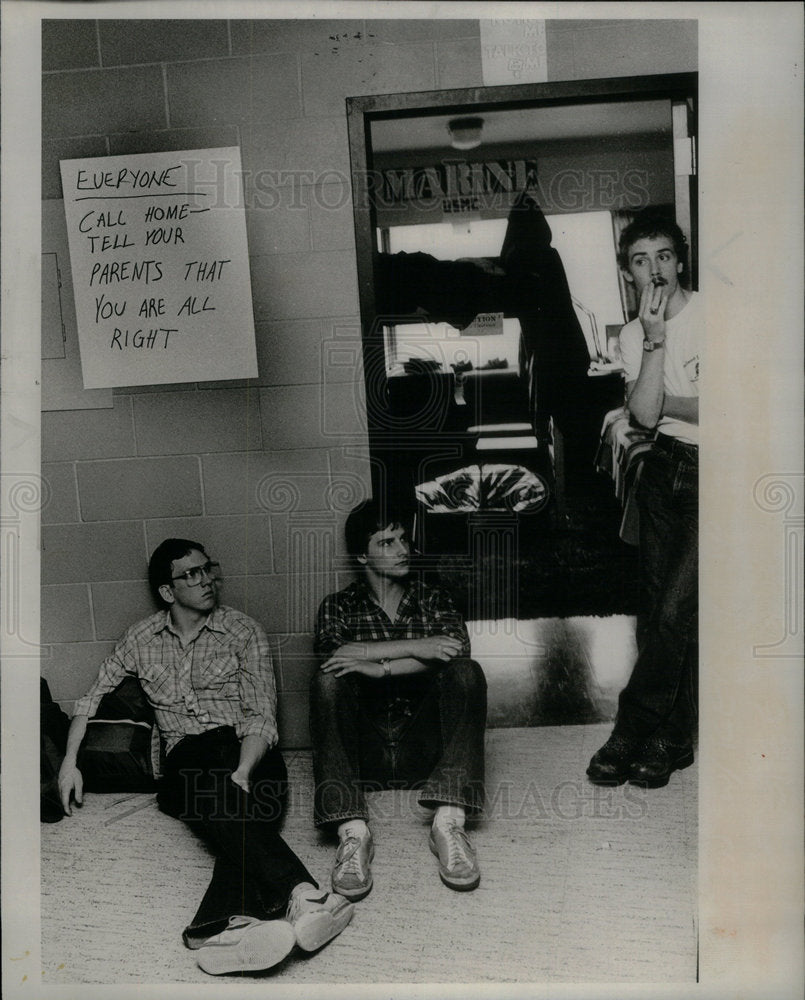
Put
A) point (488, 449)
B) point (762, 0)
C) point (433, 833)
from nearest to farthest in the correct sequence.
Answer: point (762, 0), point (433, 833), point (488, 449)

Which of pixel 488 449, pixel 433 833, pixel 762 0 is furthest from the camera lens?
pixel 488 449

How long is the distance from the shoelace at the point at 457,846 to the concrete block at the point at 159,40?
5.51 ft

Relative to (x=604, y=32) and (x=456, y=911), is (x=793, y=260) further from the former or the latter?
(x=456, y=911)

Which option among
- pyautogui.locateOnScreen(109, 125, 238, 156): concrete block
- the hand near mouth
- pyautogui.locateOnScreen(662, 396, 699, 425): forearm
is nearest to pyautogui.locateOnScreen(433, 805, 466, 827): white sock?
pyautogui.locateOnScreen(662, 396, 699, 425): forearm

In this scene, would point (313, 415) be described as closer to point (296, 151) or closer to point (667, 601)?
point (296, 151)

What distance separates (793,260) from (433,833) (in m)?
1.35

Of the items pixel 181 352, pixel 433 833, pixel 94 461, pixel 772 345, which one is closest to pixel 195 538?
pixel 94 461

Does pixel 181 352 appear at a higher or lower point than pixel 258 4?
lower

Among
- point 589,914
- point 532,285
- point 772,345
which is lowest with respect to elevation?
point 589,914

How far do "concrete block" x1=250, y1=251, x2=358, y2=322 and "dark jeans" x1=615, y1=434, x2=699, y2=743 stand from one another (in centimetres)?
77

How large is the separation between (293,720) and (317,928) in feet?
1.71

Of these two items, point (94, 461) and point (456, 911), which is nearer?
point (456, 911)

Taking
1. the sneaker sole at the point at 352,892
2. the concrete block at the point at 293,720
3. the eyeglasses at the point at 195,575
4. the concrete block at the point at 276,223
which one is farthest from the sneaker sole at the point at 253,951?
the concrete block at the point at 276,223

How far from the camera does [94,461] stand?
1855mm
